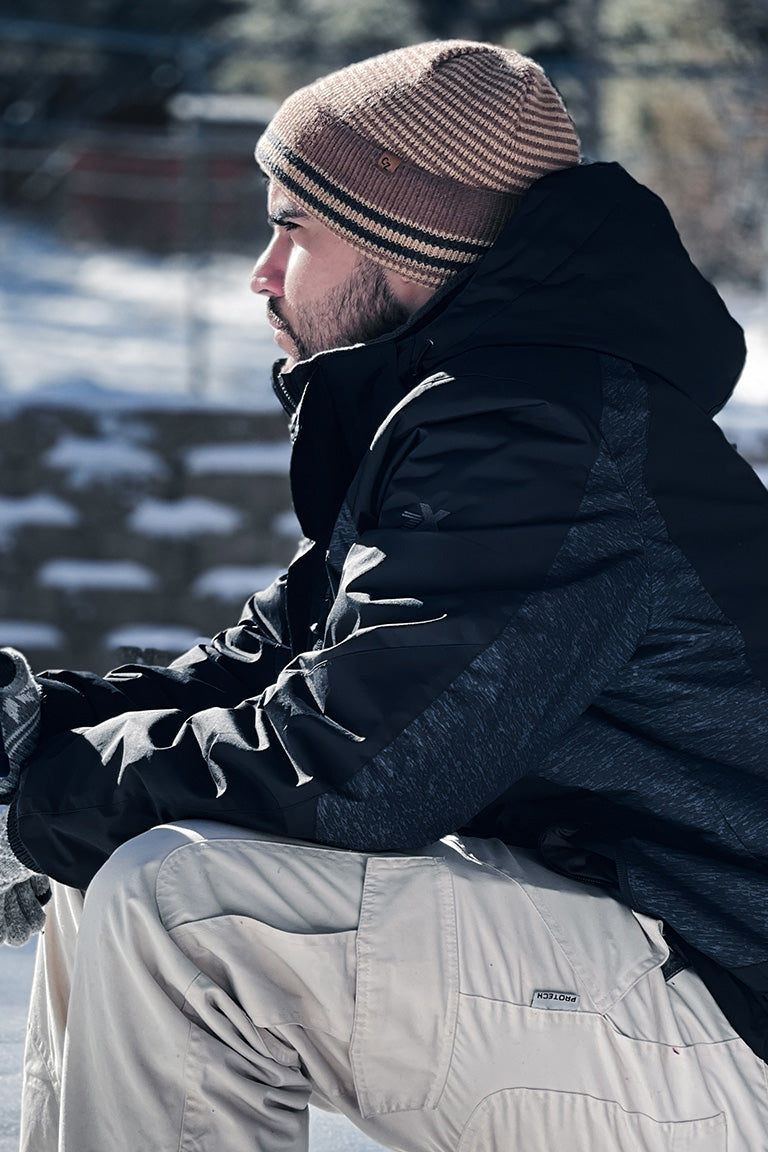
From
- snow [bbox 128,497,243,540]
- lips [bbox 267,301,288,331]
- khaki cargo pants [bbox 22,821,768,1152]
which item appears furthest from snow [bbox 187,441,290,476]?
khaki cargo pants [bbox 22,821,768,1152]

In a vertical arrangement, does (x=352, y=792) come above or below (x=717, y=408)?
below

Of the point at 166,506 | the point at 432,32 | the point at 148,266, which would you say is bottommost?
the point at 148,266

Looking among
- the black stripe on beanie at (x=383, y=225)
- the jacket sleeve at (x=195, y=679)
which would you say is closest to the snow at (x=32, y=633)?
the jacket sleeve at (x=195, y=679)

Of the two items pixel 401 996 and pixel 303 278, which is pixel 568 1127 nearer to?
pixel 401 996

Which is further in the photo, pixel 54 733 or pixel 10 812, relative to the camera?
pixel 54 733

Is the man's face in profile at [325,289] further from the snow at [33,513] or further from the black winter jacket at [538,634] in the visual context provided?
the snow at [33,513]

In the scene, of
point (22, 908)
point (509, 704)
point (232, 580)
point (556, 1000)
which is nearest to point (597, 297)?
point (509, 704)

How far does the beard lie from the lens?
6.19ft

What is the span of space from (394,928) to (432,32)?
484 inches

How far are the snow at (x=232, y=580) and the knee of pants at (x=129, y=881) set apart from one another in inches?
181

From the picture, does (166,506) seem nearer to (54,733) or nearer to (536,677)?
(54,733)

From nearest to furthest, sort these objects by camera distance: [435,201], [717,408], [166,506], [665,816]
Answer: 1. [665,816]
2. [717,408]
3. [435,201]
4. [166,506]

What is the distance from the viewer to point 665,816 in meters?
1.54

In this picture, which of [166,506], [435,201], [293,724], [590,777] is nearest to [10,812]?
[293,724]
